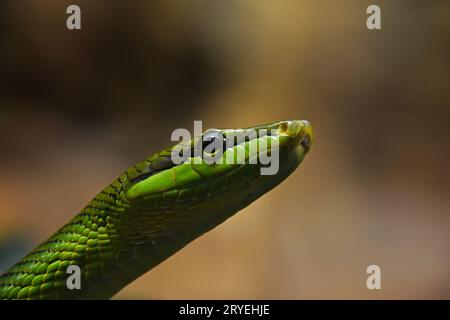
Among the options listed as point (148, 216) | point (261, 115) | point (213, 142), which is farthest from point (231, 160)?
point (261, 115)

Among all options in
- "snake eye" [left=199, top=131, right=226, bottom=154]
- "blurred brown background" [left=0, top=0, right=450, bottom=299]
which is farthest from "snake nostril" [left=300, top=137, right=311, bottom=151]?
"blurred brown background" [left=0, top=0, right=450, bottom=299]

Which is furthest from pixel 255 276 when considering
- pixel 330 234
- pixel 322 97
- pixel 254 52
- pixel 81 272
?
pixel 81 272

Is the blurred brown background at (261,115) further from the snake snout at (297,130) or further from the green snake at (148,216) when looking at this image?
the snake snout at (297,130)

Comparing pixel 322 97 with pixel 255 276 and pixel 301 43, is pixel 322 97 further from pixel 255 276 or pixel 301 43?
pixel 255 276

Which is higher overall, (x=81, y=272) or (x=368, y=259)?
(x=81, y=272)

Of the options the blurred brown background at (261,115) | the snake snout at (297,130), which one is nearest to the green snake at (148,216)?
the snake snout at (297,130)
